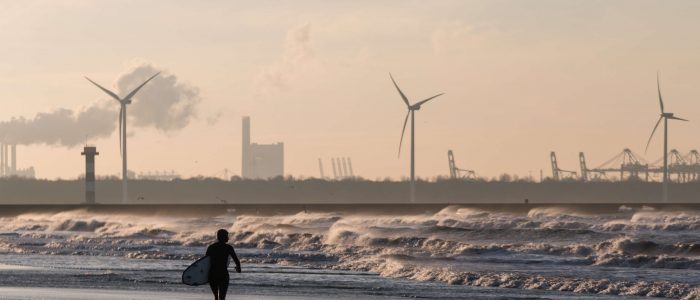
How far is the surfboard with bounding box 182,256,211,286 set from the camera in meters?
30.4

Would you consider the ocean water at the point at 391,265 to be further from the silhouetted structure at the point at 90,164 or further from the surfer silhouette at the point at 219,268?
the silhouetted structure at the point at 90,164

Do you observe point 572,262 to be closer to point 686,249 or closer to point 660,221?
point 686,249

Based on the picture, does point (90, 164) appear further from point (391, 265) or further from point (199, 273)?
point (199, 273)

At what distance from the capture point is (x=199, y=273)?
100ft

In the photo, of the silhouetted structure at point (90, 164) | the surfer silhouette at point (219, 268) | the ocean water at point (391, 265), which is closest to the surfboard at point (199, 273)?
the surfer silhouette at point (219, 268)

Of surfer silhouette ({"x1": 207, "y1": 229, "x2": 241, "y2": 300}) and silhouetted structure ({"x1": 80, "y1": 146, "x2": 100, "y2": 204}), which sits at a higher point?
silhouetted structure ({"x1": 80, "y1": 146, "x2": 100, "y2": 204})

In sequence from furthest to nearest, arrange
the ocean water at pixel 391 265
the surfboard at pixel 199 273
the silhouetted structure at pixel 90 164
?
the silhouetted structure at pixel 90 164
the ocean water at pixel 391 265
the surfboard at pixel 199 273

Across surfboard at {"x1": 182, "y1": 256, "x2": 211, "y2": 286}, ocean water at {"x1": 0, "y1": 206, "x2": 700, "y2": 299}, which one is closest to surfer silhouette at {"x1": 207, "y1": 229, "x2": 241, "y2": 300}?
surfboard at {"x1": 182, "y1": 256, "x2": 211, "y2": 286}

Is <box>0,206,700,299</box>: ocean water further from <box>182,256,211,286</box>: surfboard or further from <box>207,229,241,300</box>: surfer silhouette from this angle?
<box>207,229,241,300</box>: surfer silhouette

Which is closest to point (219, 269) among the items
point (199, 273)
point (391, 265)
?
point (199, 273)

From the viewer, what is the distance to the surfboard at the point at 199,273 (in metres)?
30.4

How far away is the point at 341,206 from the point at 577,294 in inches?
5291

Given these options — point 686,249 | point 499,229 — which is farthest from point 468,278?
point 499,229

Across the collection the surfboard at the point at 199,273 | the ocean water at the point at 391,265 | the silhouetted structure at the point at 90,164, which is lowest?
the ocean water at the point at 391,265
